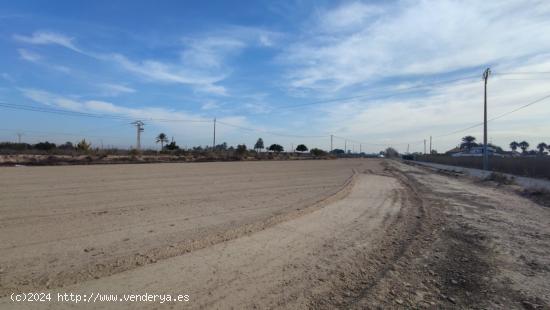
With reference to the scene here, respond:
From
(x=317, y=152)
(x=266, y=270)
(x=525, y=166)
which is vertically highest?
(x=317, y=152)

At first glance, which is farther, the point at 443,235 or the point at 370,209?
the point at 370,209

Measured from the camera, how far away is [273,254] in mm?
5969

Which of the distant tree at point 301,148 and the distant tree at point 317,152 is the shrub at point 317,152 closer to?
the distant tree at point 317,152

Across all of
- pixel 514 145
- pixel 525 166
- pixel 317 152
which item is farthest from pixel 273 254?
pixel 514 145

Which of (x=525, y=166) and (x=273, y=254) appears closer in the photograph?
(x=273, y=254)

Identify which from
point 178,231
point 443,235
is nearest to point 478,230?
point 443,235

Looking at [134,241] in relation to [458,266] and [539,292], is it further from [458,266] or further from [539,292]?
[539,292]

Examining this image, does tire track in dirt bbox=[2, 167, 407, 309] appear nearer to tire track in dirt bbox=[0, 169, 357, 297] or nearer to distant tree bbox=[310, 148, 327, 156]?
tire track in dirt bbox=[0, 169, 357, 297]

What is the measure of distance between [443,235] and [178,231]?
20.3 feet

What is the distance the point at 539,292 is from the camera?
4.64 meters

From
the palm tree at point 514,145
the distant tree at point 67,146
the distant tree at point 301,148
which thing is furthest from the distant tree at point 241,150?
the palm tree at point 514,145

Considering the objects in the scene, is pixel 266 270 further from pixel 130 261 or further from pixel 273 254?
pixel 130 261

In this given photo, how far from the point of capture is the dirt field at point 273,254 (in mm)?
4320

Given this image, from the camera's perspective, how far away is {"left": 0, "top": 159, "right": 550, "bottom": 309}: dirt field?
4320mm
